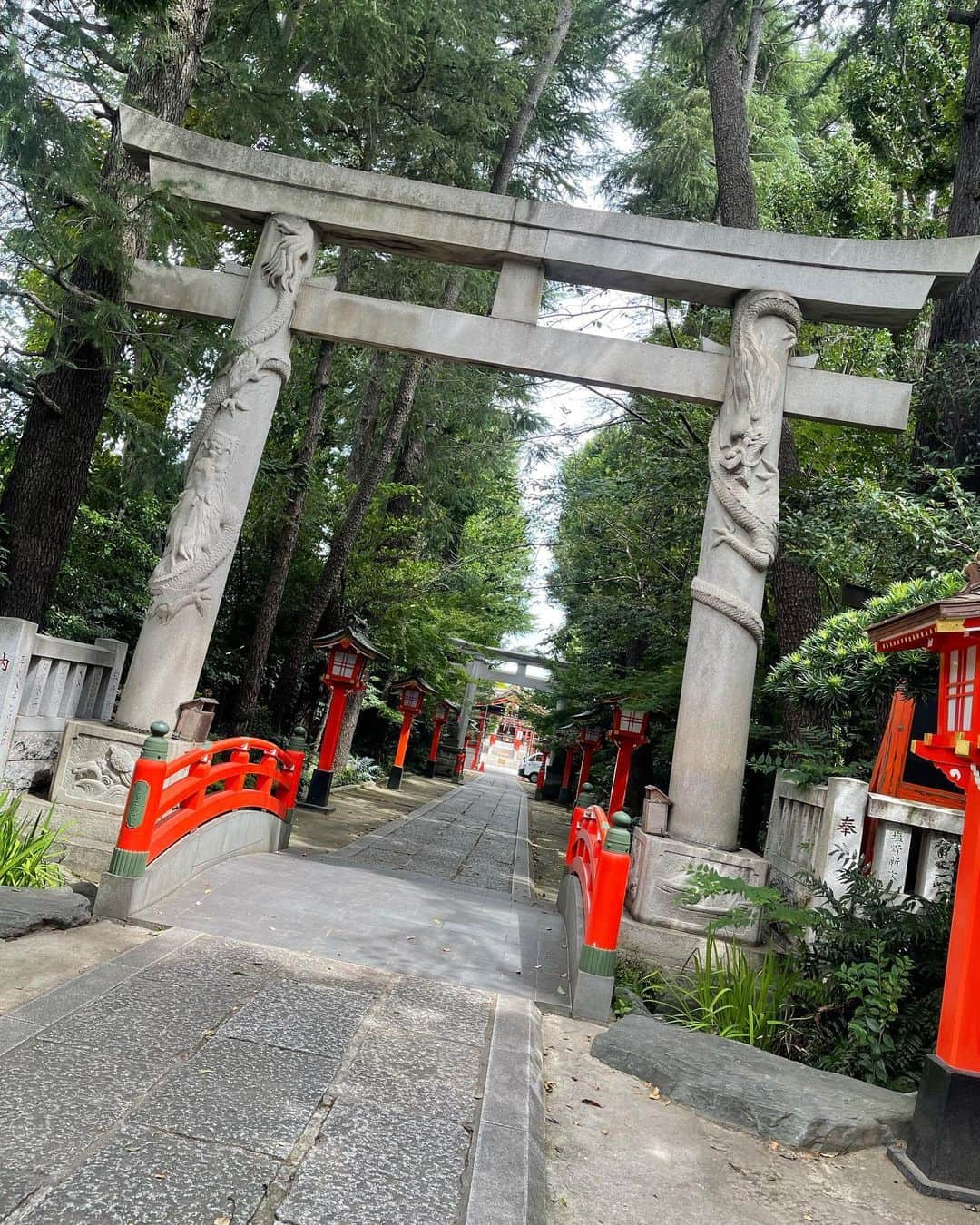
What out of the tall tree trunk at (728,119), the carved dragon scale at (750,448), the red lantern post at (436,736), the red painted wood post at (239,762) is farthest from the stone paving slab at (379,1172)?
the red lantern post at (436,736)

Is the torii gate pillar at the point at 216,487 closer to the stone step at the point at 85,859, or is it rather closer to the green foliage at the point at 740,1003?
the stone step at the point at 85,859

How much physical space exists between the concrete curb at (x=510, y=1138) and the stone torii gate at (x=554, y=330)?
269cm

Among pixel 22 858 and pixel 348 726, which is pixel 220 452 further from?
pixel 348 726

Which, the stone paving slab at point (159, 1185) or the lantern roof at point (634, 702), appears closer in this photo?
the stone paving slab at point (159, 1185)

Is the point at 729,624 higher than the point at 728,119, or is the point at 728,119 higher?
the point at 728,119

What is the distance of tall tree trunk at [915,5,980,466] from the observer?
7523 millimetres

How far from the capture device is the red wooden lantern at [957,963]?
334 cm

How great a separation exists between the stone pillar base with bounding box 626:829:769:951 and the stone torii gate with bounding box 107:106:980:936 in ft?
0.69

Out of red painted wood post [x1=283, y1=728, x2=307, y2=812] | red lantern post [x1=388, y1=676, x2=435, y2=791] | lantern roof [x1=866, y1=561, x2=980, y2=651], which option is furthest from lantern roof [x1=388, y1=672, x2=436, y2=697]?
lantern roof [x1=866, y1=561, x2=980, y2=651]

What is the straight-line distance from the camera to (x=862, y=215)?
10812 millimetres

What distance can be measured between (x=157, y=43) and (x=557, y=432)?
19.3 feet

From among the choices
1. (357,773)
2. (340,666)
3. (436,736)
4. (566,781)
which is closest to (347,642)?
(340,666)

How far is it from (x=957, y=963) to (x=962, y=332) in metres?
6.45

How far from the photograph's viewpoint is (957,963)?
354 cm
